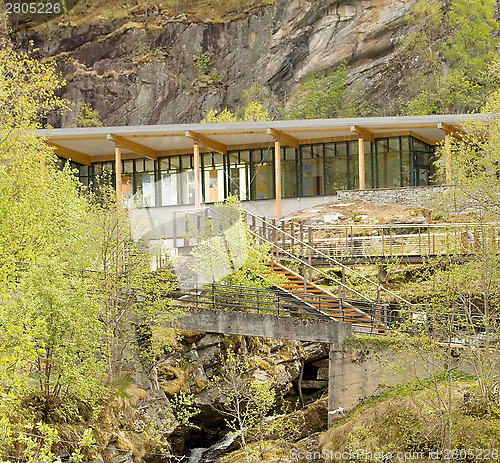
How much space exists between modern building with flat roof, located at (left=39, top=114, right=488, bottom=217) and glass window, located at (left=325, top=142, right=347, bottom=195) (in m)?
0.05

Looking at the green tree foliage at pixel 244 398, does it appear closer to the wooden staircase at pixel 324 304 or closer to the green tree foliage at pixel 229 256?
the green tree foliage at pixel 229 256

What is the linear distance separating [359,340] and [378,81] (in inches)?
1485

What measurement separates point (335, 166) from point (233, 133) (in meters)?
5.86

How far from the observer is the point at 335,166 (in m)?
34.8

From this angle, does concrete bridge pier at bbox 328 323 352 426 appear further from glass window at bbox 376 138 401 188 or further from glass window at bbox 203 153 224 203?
glass window at bbox 203 153 224 203

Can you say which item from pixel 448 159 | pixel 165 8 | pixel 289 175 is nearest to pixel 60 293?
pixel 448 159

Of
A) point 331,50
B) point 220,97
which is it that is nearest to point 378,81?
point 331,50

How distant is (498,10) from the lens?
50125mm

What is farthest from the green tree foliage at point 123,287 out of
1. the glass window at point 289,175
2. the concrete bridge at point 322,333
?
the glass window at point 289,175

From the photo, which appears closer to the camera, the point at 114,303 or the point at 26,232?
the point at 26,232

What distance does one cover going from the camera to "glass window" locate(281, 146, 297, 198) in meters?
35.2

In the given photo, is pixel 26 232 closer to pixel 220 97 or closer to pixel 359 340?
pixel 359 340

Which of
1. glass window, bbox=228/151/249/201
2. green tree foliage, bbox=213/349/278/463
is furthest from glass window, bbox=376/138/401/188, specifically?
green tree foliage, bbox=213/349/278/463

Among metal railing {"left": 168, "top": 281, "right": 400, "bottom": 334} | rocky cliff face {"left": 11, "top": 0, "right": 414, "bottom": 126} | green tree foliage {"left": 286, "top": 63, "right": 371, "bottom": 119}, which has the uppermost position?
rocky cliff face {"left": 11, "top": 0, "right": 414, "bottom": 126}
